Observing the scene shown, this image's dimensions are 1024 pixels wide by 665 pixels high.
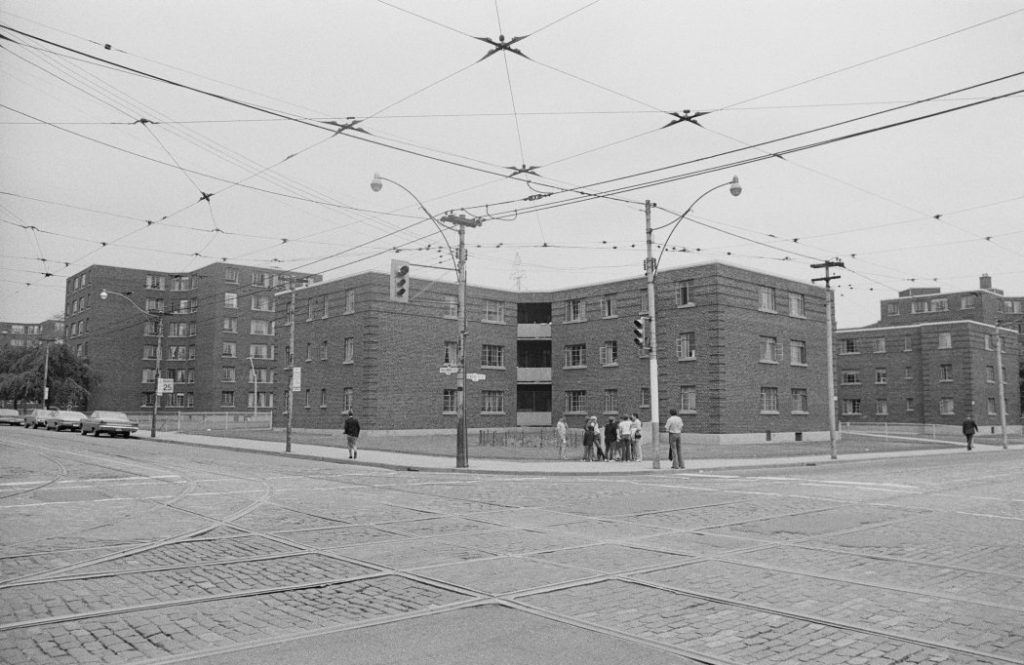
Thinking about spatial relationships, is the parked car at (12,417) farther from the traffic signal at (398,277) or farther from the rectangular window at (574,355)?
the traffic signal at (398,277)

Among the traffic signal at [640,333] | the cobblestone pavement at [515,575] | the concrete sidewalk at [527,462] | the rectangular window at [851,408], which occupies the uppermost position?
the traffic signal at [640,333]

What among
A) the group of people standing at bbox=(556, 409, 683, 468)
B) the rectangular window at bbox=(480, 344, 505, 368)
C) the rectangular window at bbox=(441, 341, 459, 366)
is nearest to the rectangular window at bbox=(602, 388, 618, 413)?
the rectangular window at bbox=(480, 344, 505, 368)

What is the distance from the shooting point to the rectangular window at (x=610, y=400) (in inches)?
1884

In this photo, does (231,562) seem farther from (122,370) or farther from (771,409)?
(122,370)

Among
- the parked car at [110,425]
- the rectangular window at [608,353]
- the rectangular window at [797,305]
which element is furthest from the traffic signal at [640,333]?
the parked car at [110,425]

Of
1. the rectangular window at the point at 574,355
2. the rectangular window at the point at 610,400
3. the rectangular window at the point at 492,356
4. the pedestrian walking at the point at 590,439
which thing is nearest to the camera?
the pedestrian walking at the point at 590,439

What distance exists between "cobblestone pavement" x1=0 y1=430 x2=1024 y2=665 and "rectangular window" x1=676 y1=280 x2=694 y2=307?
91.3ft

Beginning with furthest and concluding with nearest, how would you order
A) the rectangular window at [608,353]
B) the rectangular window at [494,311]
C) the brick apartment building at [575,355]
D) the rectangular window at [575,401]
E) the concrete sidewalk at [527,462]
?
the rectangular window at [494,311]
the rectangular window at [575,401]
the rectangular window at [608,353]
the brick apartment building at [575,355]
the concrete sidewalk at [527,462]

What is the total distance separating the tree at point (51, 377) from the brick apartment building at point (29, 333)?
283 inches

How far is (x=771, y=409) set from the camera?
148 ft

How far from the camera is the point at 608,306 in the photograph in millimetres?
49062

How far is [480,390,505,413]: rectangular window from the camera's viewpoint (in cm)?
5069

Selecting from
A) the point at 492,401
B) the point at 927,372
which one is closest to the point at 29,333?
the point at 492,401

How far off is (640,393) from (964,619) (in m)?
40.0
